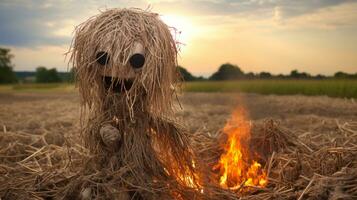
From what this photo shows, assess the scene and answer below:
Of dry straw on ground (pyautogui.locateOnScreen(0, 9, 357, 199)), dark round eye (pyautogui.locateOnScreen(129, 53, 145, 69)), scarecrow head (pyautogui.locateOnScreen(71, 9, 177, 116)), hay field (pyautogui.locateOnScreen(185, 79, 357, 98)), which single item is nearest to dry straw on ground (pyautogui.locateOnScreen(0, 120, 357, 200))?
dry straw on ground (pyautogui.locateOnScreen(0, 9, 357, 199))

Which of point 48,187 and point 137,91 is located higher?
point 137,91

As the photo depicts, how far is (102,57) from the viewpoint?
4156mm

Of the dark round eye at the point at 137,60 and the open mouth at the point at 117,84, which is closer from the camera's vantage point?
the dark round eye at the point at 137,60

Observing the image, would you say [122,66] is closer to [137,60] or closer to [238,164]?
[137,60]

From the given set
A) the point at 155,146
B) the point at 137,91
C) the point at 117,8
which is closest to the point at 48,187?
the point at 155,146

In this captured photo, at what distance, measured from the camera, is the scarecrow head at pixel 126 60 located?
4090 millimetres

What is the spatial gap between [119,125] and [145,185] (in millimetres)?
645

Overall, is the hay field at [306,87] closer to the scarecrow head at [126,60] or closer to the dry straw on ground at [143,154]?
the dry straw on ground at [143,154]

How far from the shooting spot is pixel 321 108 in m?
15.4

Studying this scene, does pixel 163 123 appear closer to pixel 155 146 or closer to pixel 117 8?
pixel 155 146

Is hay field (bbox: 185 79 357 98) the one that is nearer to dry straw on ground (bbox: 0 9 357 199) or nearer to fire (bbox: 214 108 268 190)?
fire (bbox: 214 108 268 190)

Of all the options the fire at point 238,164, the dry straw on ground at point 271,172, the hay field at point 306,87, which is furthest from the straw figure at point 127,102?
the hay field at point 306,87

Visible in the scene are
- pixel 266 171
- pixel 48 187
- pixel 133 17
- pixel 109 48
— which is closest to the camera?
pixel 109 48

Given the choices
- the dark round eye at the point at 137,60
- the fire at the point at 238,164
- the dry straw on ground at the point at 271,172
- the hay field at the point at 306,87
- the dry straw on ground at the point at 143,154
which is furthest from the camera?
the hay field at the point at 306,87
